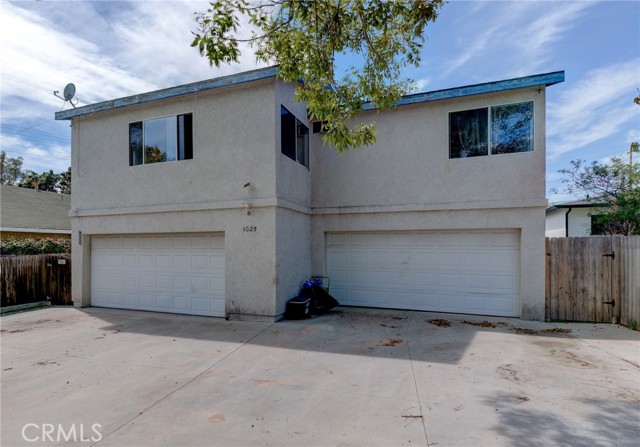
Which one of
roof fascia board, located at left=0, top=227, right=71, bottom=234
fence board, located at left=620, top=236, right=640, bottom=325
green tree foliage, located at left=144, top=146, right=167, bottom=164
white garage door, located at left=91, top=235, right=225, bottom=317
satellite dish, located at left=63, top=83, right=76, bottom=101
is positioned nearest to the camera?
fence board, located at left=620, top=236, right=640, bottom=325

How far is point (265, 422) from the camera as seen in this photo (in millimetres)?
3510

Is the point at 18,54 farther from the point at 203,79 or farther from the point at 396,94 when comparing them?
the point at 396,94

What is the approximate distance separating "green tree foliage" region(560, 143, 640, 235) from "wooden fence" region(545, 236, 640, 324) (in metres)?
3.29

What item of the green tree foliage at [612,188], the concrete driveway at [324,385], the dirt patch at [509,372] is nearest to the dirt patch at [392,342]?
the concrete driveway at [324,385]

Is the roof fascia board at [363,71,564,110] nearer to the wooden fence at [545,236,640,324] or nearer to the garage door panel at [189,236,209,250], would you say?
the wooden fence at [545,236,640,324]

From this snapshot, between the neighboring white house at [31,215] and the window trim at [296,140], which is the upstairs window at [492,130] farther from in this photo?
the neighboring white house at [31,215]

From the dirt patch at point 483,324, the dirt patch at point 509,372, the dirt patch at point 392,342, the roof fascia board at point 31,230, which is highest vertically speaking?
the roof fascia board at point 31,230

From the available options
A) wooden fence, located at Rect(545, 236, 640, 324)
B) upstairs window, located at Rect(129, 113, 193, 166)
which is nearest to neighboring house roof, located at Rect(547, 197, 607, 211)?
wooden fence, located at Rect(545, 236, 640, 324)

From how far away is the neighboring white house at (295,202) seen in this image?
8047mm

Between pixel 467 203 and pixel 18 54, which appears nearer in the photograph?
pixel 18 54

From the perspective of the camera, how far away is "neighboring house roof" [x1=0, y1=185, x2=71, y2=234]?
1518 centimetres

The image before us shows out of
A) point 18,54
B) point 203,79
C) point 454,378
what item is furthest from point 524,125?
point 18,54

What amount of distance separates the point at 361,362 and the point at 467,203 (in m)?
5.30

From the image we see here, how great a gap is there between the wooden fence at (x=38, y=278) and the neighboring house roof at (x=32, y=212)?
6040mm
